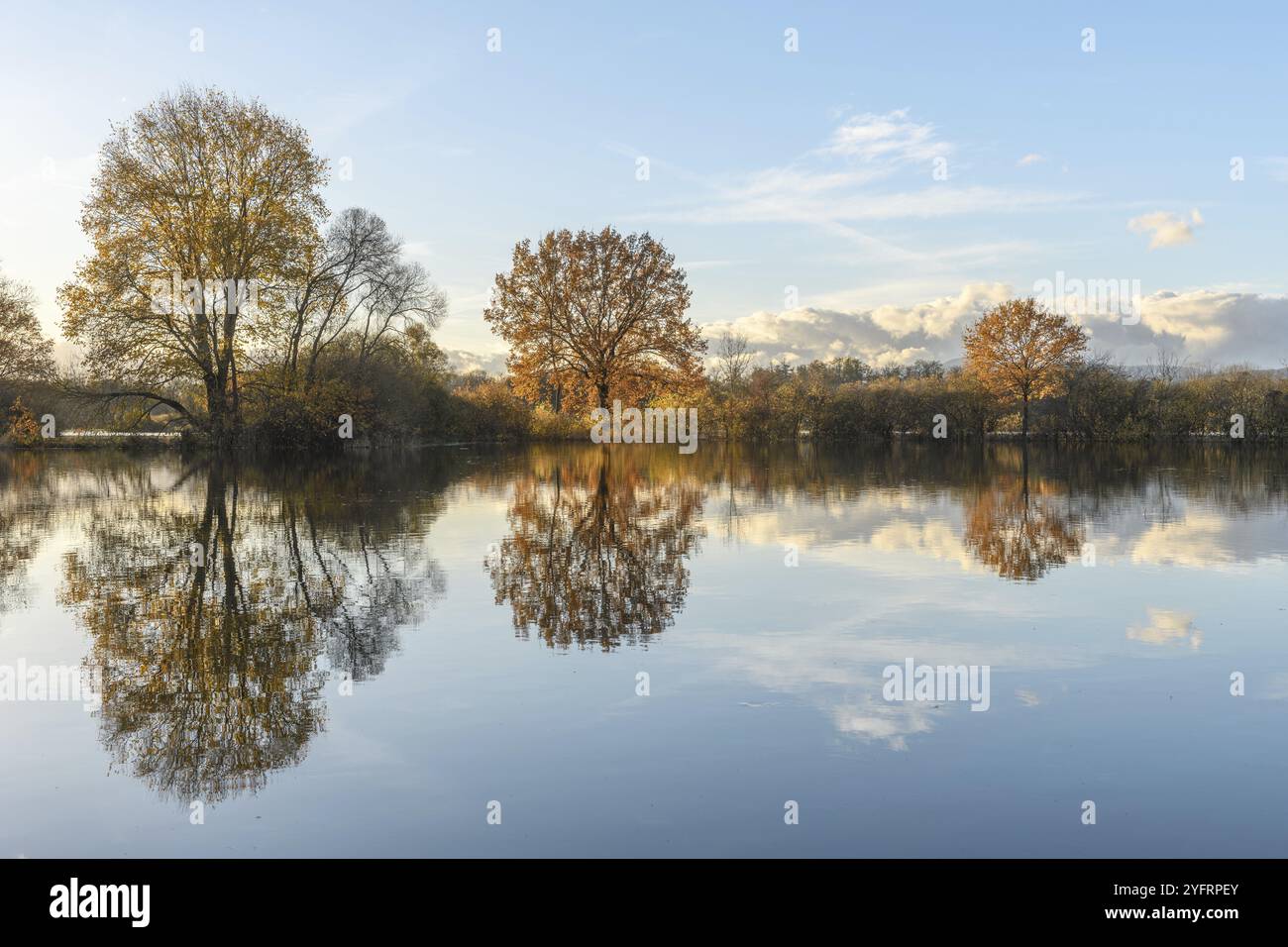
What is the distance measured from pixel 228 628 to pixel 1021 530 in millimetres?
10551

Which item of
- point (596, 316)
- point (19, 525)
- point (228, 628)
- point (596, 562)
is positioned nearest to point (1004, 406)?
point (596, 316)

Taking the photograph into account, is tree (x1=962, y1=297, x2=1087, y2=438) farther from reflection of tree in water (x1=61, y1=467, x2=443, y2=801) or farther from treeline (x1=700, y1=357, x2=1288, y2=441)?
reflection of tree in water (x1=61, y1=467, x2=443, y2=801)

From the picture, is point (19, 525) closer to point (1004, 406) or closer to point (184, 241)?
point (184, 241)

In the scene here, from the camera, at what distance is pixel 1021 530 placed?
13578 mm

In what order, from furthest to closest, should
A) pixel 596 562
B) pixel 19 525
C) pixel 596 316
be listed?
pixel 596 316 → pixel 19 525 → pixel 596 562

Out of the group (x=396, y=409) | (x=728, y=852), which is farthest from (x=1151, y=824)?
(x=396, y=409)

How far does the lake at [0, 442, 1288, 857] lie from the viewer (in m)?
4.10

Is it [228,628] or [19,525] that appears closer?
[228,628]

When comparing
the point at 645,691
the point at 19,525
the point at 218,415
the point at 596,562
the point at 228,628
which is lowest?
the point at 645,691

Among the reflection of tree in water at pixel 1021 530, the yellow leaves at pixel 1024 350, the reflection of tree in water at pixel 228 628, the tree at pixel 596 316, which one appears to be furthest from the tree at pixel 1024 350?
A: the reflection of tree in water at pixel 228 628

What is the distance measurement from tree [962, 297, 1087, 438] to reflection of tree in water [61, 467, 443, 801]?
1715 inches

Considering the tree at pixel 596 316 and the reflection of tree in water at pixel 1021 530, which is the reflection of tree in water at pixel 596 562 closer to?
the reflection of tree in water at pixel 1021 530

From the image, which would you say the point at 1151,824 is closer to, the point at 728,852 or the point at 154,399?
the point at 728,852
